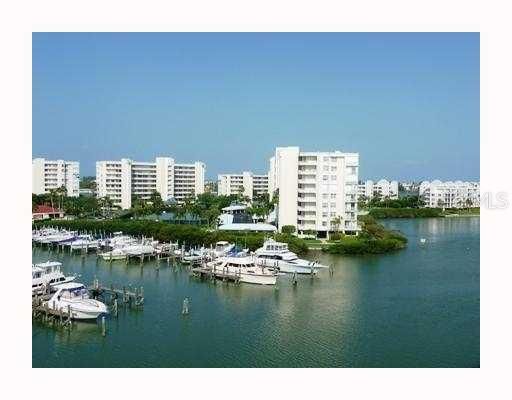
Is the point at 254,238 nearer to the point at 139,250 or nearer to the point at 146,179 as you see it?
the point at 139,250

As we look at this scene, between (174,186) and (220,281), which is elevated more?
(174,186)

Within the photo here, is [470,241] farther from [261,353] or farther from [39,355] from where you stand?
[39,355]

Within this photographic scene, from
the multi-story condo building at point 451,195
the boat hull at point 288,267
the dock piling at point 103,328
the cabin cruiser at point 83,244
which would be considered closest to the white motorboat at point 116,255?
the cabin cruiser at point 83,244

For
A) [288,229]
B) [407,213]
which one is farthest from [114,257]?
[407,213]

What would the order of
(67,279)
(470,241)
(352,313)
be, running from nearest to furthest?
1. (352,313)
2. (67,279)
3. (470,241)

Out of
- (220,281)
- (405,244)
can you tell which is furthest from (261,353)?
(405,244)

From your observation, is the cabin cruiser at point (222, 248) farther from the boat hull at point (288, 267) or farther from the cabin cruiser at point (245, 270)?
the cabin cruiser at point (245, 270)
